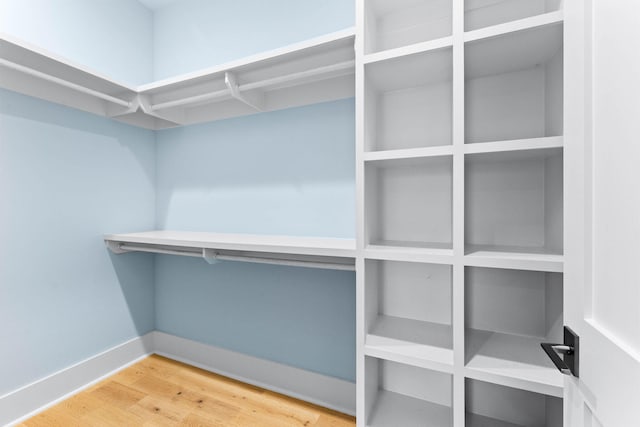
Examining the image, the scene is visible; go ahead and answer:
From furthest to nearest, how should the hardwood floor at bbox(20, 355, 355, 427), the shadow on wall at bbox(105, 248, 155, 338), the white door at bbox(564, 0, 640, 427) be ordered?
the shadow on wall at bbox(105, 248, 155, 338)
the hardwood floor at bbox(20, 355, 355, 427)
the white door at bbox(564, 0, 640, 427)

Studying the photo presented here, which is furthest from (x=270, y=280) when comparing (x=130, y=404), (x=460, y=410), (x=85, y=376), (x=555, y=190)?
(x=555, y=190)

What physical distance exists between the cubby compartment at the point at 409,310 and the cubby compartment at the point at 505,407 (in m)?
0.28

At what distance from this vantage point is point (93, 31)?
1763mm

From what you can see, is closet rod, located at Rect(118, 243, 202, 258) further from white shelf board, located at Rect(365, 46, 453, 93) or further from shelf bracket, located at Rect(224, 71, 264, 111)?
white shelf board, located at Rect(365, 46, 453, 93)

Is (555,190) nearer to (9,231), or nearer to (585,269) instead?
(585,269)

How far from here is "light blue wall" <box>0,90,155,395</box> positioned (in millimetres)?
1430

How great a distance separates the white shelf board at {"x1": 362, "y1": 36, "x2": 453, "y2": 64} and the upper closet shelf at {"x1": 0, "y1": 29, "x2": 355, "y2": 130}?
16 cm

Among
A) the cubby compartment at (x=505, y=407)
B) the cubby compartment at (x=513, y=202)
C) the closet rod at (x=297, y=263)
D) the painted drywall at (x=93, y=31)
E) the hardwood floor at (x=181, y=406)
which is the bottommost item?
the hardwood floor at (x=181, y=406)

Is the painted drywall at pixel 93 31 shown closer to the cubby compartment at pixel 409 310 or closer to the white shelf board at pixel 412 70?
the white shelf board at pixel 412 70

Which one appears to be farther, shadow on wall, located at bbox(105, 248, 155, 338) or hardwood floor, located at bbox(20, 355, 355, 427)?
shadow on wall, located at bbox(105, 248, 155, 338)

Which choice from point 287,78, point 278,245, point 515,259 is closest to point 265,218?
point 278,245

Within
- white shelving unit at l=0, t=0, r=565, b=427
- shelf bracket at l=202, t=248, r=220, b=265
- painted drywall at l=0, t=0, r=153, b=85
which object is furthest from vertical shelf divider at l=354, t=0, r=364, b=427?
painted drywall at l=0, t=0, r=153, b=85

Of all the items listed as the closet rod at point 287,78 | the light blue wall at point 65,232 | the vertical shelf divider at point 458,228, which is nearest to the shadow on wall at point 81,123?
the light blue wall at point 65,232

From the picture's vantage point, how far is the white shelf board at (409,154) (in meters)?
0.97
